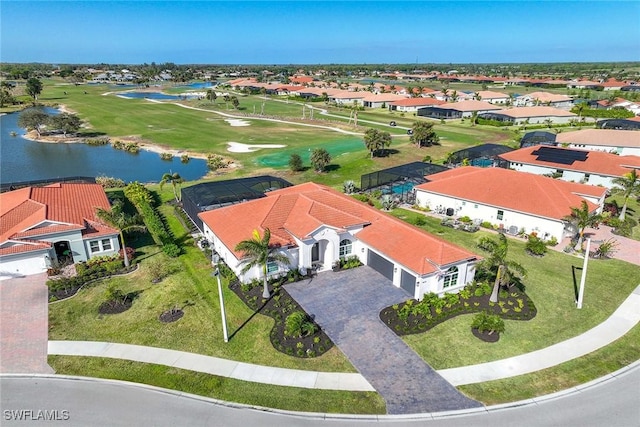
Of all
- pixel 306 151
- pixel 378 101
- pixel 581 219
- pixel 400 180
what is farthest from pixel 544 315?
pixel 378 101

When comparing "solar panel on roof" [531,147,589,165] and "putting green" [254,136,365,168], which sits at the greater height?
"solar panel on roof" [531,147,589,165]

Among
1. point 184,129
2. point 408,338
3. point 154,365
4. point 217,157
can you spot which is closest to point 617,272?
point 408,338

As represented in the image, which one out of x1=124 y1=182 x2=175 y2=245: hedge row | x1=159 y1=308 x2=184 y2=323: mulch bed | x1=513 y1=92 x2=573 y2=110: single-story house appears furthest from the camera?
x1=513 y1=92 x2=573 y2=110: single-story house

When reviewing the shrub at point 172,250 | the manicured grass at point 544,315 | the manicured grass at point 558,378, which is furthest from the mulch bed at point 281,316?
the manicured grass at point 558,378

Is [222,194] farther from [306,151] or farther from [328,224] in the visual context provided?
[306,151]

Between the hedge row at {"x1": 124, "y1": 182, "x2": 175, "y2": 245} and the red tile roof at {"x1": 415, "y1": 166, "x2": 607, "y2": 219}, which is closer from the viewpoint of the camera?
the hedge row at {"x1": 124, "y1": 182, "x2": 175, "y2": 245}

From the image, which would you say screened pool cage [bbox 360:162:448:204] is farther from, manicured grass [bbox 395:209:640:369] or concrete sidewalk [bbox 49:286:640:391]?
concrete sidewalk [bbox 49:286:640:391]

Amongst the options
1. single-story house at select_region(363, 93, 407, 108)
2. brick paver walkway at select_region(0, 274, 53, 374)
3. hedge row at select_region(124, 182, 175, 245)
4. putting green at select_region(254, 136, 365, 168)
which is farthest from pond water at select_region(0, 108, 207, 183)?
single-story house at select_region(363, 93, 407, 108)
